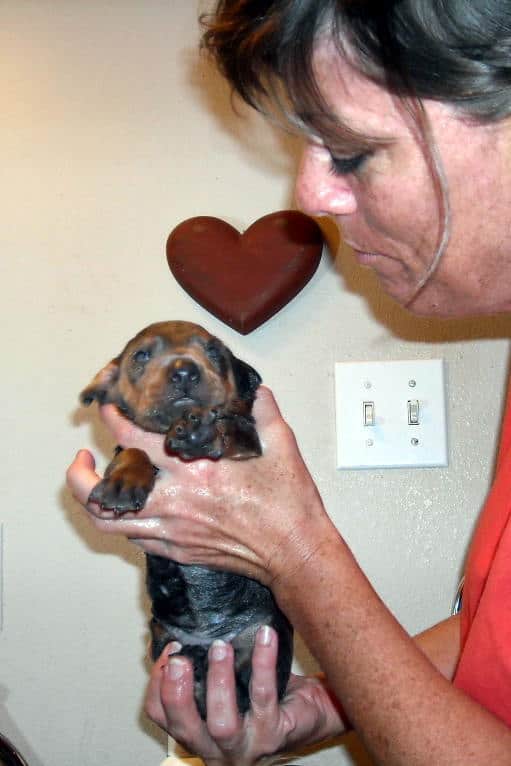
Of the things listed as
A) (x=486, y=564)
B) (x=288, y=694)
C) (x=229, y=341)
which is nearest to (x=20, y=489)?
(x=229, y=341)

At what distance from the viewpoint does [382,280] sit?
4.24ft

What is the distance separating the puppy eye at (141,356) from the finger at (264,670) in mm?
490

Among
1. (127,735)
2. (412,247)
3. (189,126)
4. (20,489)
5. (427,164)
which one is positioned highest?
(189,126)

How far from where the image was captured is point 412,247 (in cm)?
116

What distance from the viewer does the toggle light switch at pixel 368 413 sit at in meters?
1.94

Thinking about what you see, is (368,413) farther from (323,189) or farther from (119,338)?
(323,189)

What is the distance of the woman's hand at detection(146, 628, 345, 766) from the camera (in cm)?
138

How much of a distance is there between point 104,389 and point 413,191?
716 millimetres

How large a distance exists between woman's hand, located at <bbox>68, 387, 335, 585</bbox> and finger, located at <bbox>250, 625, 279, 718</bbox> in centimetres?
12

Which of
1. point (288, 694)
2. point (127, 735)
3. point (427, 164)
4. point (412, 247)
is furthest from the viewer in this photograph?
point (127, 735)

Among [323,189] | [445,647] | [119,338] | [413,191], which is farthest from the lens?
[119,338]

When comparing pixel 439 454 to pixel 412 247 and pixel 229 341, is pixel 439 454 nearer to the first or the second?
pixel 229 341

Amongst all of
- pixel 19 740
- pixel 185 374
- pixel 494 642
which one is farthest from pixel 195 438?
pixel 19 740

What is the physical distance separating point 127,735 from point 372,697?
3.37ft
